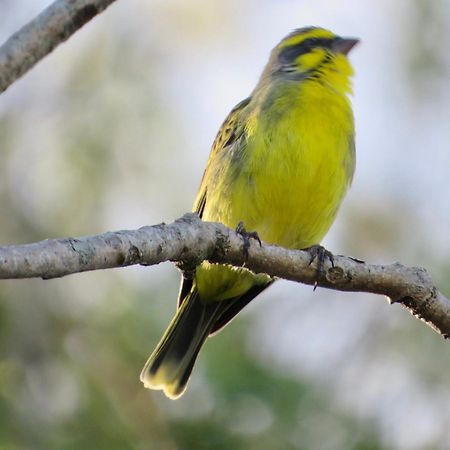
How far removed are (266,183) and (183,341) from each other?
3.67ft

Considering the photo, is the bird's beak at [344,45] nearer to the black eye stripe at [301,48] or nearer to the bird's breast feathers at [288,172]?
the black eye stripe at [301,48]

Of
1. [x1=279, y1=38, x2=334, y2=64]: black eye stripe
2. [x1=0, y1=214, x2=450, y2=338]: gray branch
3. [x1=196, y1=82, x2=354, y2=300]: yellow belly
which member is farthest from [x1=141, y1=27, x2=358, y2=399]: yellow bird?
[x1=0, y1=214, x2=450, y2=338]: gray branch

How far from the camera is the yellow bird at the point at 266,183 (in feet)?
16.4

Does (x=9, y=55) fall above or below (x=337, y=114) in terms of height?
below

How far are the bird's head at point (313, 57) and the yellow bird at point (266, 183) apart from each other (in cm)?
2

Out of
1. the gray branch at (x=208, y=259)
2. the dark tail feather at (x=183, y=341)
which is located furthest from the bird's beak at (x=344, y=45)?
the gray branch at (x=208, y=259)

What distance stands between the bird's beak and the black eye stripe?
4 cm

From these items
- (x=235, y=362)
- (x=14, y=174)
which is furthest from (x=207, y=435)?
(x=14, y=174)

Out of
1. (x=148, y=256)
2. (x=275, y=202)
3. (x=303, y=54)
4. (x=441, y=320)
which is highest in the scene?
(x=303, y=54)

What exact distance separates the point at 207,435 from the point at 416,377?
1377mm

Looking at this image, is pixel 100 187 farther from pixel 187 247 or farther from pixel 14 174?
pixel 187 247

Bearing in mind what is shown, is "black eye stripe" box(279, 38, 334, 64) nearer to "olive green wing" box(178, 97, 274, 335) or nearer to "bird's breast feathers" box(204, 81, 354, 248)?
"olive green wing" box(178, 97, 274, 335)

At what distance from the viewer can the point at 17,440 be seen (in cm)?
430

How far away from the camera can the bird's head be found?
573 cm
